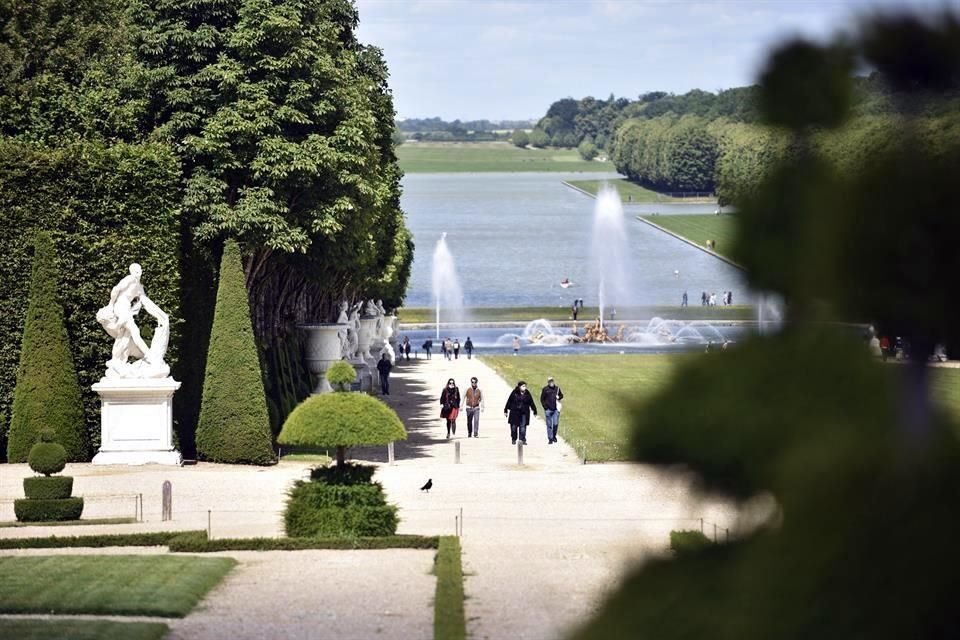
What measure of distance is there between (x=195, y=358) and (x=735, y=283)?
2820 centimetres

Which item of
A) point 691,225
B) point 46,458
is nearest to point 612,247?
point 691,225

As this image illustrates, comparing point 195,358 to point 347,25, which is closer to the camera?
point 195,358

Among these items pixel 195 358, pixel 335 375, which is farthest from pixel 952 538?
pixel 195 358

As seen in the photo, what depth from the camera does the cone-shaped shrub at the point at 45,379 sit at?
2994 cm

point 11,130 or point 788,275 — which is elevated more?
point 11,130

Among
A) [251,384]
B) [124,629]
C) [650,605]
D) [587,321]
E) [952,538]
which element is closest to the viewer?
[952,538]

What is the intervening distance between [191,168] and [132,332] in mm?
5587

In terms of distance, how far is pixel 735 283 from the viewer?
5.38 meters

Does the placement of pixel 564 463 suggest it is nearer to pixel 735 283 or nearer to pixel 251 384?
pixel 251 384

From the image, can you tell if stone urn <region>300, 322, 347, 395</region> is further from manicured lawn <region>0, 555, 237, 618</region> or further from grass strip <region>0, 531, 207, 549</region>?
manicured lawn <region>0, 555, 237, 618</region>

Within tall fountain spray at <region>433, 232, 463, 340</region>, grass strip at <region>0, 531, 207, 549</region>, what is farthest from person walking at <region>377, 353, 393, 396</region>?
tall fountain spray at <region>433, 232, 463, 340</region>

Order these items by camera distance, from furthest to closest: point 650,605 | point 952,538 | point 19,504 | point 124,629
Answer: point 19,504
point 124,629
point 650,605
point 952,538

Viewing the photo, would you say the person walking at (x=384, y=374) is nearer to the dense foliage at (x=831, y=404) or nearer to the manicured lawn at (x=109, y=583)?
the manicured lawn at (x=109, y=583)

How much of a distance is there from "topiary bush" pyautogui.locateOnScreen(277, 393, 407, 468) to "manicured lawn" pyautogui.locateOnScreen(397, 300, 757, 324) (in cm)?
6730
